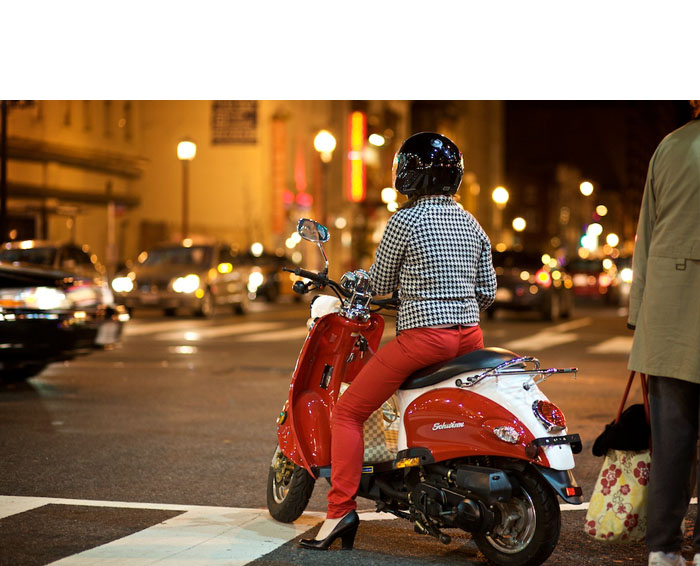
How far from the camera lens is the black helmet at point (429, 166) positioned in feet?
17.6

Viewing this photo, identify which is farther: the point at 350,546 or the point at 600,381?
the point at 600,381

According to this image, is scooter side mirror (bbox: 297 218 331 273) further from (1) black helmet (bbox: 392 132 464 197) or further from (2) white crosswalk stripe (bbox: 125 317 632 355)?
(2) white crosswalk stripe (bbox: 125 317 632 355)

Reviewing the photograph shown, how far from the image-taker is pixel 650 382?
4.87m

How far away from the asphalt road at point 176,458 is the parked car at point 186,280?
7.91 m

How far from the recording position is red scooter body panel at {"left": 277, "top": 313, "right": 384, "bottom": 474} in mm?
5723

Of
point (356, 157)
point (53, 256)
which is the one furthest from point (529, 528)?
point (356, 157)

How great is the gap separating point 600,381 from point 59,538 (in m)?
8.74

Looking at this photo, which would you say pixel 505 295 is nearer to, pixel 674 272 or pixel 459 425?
pixel 459 425

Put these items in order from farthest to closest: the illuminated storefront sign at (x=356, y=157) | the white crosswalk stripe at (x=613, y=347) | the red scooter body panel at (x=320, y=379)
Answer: the illuminated storefront sign at (x=356, y=157), the white crosswalk stripe at (x=613, y=347), the red scooter body panel at (x=320, y=379)

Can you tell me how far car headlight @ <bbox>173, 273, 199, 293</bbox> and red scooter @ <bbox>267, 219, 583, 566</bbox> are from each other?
19.7 metres

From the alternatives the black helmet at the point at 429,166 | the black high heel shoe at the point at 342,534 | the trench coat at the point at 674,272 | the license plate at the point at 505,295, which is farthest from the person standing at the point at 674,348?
the license plate at the point at 505,295

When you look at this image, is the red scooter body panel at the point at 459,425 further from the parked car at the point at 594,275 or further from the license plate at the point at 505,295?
the parked car at the point at 594,275

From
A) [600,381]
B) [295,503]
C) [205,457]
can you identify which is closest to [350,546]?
[295,503]
